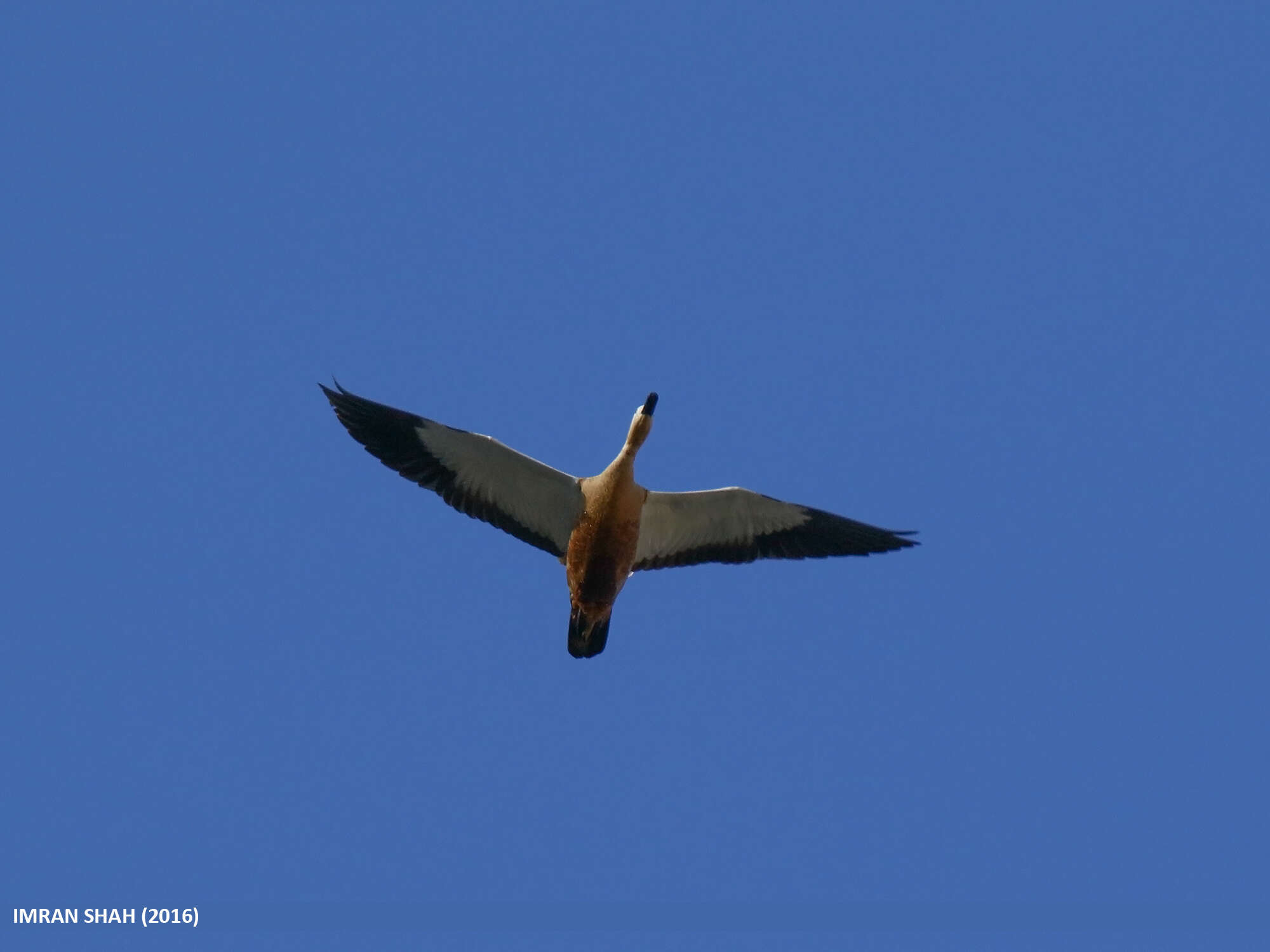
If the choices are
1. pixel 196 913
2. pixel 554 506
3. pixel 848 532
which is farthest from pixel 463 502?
pixel 196 913

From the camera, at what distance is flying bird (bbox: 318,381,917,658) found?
1395 centimetres

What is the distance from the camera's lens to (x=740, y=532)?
14.8m

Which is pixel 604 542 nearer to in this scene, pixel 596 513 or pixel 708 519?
pixel 596 513

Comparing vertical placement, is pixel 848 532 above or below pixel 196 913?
above

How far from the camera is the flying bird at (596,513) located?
13945 millimetres

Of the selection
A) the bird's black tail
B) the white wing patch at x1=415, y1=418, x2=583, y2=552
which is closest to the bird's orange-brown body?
the bird's black tail

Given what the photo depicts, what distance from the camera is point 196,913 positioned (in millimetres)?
14312

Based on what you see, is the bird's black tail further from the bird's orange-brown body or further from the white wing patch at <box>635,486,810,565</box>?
the white wing patch at <box>635,486,810,565</box>

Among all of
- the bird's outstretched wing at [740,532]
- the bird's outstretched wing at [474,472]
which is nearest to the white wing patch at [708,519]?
the bird's outstretched wing at [740,532]

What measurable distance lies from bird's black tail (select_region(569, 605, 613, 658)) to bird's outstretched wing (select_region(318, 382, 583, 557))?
80 cm

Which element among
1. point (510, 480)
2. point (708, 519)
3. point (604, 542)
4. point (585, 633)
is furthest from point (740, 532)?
point (510, 480)

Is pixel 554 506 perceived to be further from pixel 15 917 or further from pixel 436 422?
pixel 15 917

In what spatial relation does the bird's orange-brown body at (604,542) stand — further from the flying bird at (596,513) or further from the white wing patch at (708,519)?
the white wing patch at (708,519)

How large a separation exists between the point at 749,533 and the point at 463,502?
284 centimetres
